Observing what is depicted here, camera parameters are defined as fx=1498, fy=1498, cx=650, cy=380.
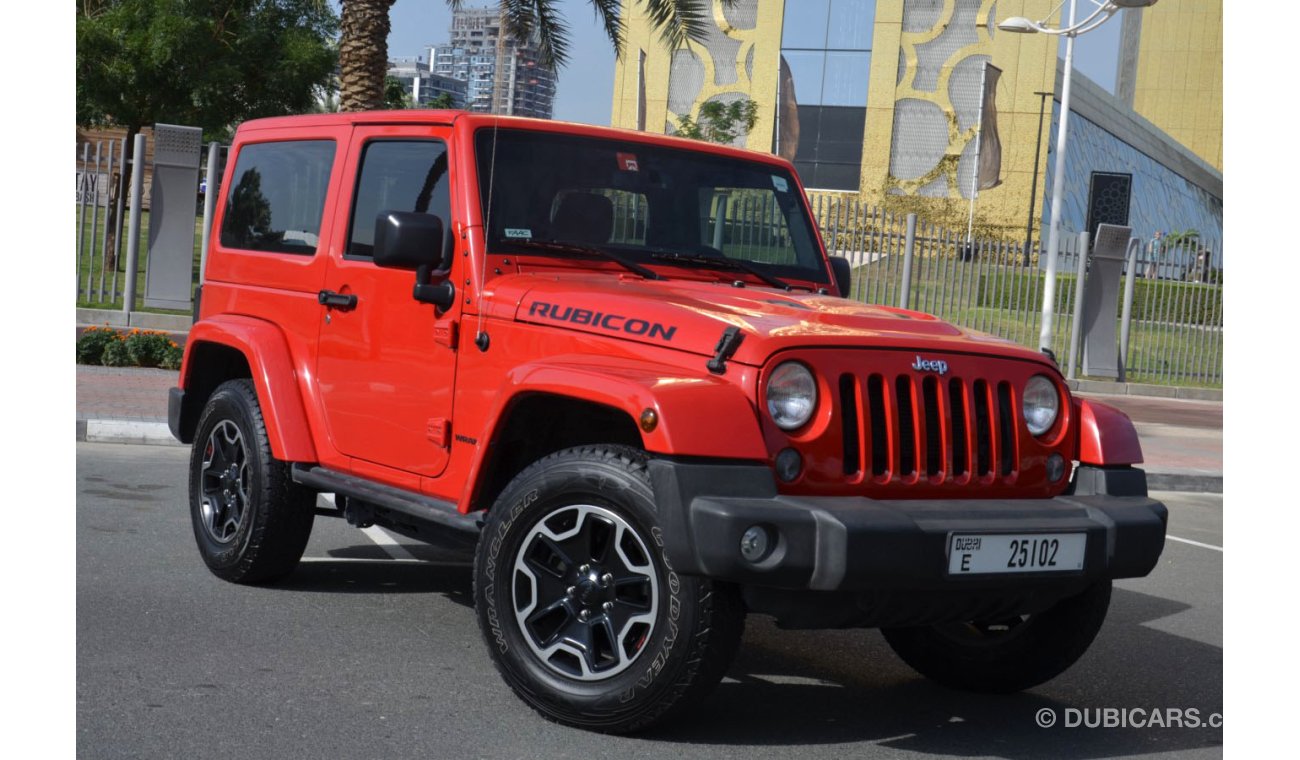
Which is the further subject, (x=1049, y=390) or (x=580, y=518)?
(x=1049, y=390)

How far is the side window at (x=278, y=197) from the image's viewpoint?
6.27 metres

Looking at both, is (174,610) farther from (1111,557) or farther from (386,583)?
(1111,557)

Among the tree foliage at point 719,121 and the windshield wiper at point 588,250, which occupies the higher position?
the tree foliage at point 719,121

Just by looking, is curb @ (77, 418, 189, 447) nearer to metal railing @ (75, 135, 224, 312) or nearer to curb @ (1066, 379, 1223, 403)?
metal railing @ (75, 135, 224, 312)

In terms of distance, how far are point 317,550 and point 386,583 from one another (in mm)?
865

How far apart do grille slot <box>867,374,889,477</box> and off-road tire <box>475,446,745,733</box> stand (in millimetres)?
598

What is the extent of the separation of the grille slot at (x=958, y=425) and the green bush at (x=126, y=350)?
11.6 m

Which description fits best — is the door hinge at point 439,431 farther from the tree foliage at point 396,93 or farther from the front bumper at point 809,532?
the tree foliage at point 396,93

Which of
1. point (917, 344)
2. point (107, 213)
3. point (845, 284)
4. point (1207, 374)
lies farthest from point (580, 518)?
point (1207, 374)

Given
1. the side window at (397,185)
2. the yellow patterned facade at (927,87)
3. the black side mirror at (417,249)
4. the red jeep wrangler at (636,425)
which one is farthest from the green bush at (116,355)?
the yellow patterned facade at (927,87)

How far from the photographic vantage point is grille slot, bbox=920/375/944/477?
4.56 metres

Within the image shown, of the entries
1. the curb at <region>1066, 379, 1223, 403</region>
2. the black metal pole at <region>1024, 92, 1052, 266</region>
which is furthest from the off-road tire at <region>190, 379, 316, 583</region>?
the black metal pole at <region>1024, 92, 1052, 266</region>

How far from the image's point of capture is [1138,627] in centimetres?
678

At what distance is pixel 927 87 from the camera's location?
56.7 m
